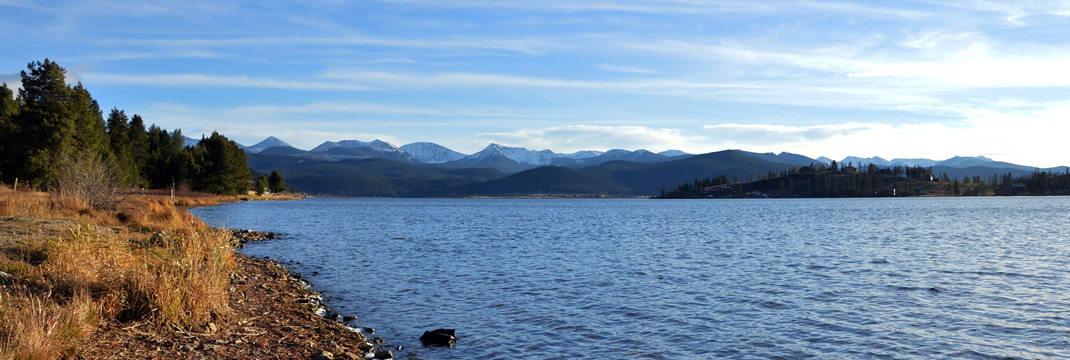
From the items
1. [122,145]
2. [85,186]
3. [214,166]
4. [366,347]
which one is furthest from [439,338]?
[214,166]

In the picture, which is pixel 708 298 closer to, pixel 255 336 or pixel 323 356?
pixel 323 356

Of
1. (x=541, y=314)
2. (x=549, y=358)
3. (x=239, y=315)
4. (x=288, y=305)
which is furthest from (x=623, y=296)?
(x=239, y=315)

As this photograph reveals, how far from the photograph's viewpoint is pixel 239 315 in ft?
50.5

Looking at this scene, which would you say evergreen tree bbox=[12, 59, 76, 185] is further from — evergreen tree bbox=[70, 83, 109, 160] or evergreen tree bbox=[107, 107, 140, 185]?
evergreen tree bbox=[107, 107, 140, 185]

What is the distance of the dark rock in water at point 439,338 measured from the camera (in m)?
16.1

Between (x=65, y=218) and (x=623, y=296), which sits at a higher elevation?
(x=65, y=218)

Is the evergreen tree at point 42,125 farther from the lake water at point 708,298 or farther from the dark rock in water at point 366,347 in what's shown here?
the dark rock in water at point 366,347

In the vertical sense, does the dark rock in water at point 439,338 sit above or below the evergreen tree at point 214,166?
below

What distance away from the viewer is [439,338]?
16.2m

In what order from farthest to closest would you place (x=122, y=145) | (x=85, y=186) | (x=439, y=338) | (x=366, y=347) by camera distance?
1. (x=122, y=145)
2. (x=85, y=186)
3. (x=439, y=338)
4. (x=366, y=347)

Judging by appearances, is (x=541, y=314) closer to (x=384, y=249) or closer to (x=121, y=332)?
(x=121, y=332)

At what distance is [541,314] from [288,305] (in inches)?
288

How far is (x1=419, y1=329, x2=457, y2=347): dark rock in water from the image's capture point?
52.7ft

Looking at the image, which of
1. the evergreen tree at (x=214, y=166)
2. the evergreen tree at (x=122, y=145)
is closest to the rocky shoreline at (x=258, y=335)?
the evergreen tree at (x=122, y=145)
